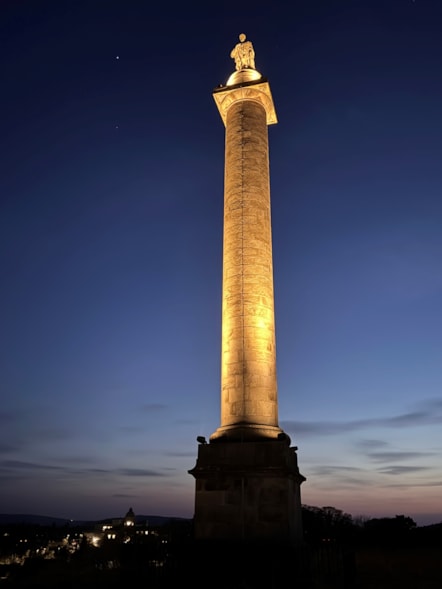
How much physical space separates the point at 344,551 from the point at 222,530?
4614 mm

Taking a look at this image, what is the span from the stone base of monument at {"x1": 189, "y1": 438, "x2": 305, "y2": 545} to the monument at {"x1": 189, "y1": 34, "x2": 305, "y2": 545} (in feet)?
0.09

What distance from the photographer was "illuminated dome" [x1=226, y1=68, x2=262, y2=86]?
70.5 feet

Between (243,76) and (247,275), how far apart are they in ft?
30.0

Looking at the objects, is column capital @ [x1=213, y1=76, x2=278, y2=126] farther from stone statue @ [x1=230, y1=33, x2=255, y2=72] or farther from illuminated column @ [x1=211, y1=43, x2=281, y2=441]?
stone statue @ [x1=230, y1=33, x2=255, y2=72]

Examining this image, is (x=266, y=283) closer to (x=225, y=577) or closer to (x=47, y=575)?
(x=225, y=577)

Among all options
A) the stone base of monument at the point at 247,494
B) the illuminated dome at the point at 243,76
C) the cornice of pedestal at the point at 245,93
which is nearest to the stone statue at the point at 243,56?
the illuminated dome at the point at 243,76

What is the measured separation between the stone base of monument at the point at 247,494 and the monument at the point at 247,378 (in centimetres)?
3

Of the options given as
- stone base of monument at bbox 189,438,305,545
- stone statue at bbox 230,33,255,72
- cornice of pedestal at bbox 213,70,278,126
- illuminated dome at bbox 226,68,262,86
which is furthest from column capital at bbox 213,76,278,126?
stone base of monument at bbox 189,438,305,545

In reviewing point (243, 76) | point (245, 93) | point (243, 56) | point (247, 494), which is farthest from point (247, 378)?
point (243, 56)

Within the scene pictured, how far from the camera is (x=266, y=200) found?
1948 centimetres

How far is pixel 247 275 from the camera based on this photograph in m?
17.8

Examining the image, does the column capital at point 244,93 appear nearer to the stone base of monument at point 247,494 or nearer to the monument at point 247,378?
the monument at point 247,378

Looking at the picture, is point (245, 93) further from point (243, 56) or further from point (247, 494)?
point (247, 494)

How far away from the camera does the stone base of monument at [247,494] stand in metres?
14.5
